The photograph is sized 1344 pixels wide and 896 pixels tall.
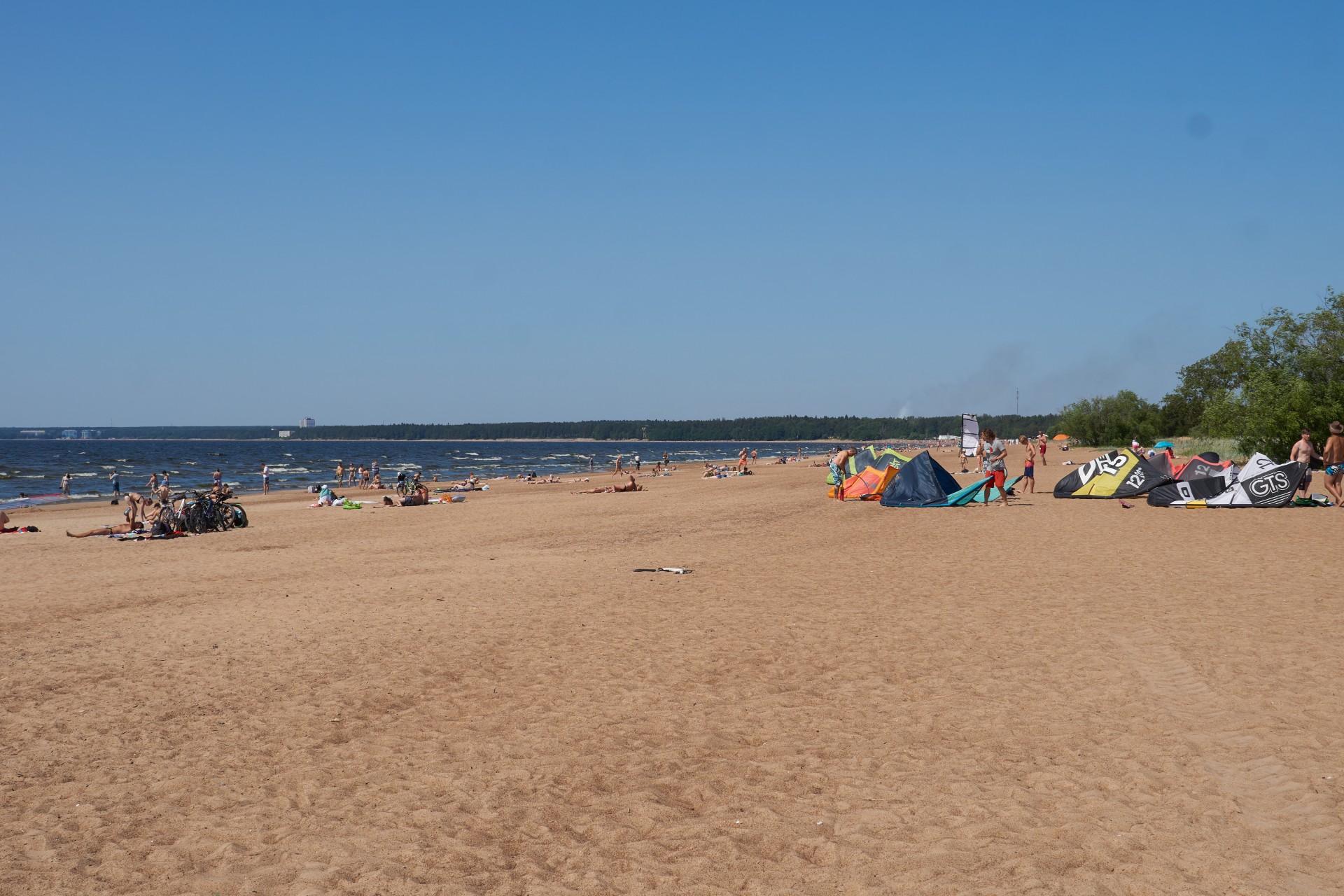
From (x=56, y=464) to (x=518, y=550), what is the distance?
238 ft

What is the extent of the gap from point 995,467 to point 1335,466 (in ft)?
20.4

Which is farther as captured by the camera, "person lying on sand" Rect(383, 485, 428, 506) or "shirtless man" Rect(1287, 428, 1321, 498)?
"person lying on sand" Rect(383, 485, 428, 506)

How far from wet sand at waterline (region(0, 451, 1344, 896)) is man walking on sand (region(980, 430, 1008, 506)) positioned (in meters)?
7.91

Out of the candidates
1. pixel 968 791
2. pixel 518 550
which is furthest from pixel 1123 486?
pixel 968 791

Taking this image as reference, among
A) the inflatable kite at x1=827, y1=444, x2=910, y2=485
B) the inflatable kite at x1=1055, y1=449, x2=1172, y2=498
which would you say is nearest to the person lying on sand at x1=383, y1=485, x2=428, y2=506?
the inflatable kite at x1=827, y1=444, x2=910, y2=485

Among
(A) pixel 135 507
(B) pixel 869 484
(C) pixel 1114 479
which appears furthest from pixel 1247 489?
(A) pixel 135 507

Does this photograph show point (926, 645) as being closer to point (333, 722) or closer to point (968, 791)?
point (968, 791)

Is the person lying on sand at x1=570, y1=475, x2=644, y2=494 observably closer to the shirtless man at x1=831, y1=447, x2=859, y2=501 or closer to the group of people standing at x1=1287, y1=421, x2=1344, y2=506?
the shirtless man at x1=831, y1=447, x2=859, y2=501

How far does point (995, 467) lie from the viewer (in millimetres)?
20688

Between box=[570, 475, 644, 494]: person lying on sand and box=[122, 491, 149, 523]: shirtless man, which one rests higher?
box=[122, 491, 149, 523]: shirtless man

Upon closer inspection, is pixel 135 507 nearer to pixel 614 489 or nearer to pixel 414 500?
pixel 414 500

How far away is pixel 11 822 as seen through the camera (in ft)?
15.4

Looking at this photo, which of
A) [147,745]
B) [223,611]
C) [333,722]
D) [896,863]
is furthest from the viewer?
[223,611]

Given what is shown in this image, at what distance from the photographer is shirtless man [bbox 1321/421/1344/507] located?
18.2 meters
